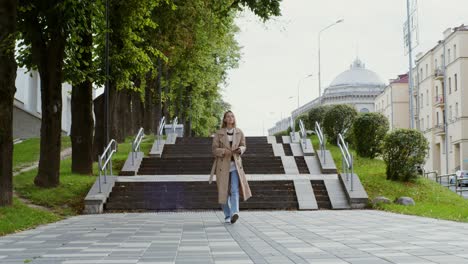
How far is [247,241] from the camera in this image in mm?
9117

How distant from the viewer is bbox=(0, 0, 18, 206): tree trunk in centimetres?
1330

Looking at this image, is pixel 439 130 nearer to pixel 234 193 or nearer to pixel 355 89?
pixel 234 193

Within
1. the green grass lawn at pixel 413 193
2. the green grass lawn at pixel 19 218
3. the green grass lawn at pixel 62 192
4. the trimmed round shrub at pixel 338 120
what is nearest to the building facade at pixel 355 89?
the trimmed round shrub at pixel 338 120

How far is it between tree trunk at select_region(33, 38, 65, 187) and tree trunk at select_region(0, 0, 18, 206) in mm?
4377

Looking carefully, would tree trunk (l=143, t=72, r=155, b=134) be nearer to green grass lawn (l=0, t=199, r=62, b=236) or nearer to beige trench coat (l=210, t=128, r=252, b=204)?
green grass lawn (l=0, t=199, r=62, b=236)

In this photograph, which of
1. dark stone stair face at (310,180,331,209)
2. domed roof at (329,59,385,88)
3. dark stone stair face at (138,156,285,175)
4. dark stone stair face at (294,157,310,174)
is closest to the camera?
dark stone stair face at (310,180,331,209)

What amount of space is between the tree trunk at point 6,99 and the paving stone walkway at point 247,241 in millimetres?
1336

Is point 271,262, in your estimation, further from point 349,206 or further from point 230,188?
point 349,206

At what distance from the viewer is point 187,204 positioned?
17500 mm

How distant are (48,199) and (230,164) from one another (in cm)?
682

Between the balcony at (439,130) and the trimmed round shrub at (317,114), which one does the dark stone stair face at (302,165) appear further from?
the balcony at (439,130)

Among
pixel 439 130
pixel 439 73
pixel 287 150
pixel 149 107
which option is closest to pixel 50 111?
pixel 287 150

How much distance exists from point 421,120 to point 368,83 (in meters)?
50.7

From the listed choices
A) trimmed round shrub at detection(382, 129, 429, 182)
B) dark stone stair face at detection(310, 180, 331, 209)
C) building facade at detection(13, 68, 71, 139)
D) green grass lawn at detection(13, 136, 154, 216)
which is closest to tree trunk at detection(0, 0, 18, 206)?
green grass lawn at detection(13, 136, 154, 216)
